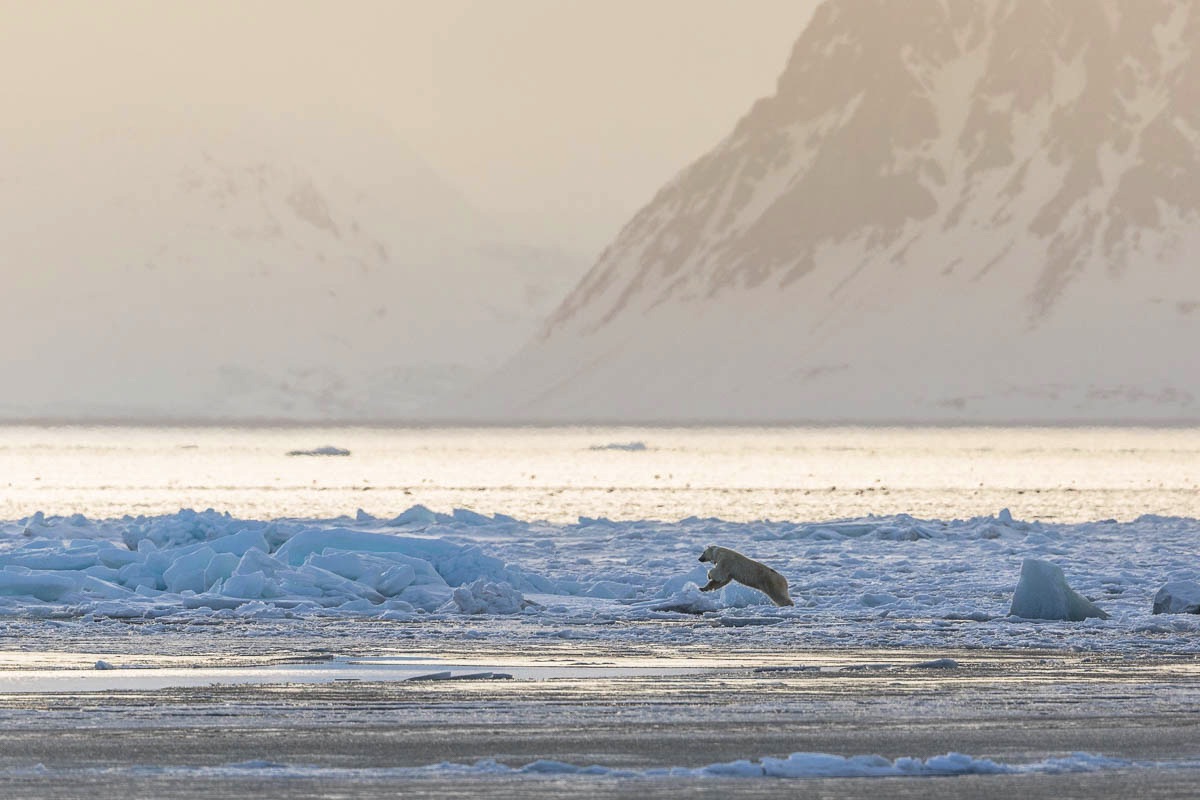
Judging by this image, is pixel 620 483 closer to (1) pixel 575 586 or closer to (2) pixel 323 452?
(1) pixel 575 586

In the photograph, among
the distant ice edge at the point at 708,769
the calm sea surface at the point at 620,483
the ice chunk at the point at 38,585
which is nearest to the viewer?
the distant ice edge at the point at 708,769

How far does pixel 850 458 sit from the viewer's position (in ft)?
468

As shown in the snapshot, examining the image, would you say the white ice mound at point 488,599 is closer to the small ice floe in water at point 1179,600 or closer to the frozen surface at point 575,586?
the frozen surface at point 575,586

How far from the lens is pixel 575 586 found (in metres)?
28.7

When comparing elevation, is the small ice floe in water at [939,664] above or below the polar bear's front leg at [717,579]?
below

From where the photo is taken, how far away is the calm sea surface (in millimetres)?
63281

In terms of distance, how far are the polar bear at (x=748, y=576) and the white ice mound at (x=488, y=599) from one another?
248 centimetres

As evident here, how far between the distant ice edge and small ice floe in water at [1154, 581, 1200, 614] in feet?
37.5

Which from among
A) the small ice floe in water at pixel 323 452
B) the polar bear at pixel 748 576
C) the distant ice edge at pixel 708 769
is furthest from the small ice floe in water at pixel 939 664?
the small ice floe in water at pixel 323 452

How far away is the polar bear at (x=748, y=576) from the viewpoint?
26.7m

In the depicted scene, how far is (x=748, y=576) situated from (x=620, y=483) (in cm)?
6349

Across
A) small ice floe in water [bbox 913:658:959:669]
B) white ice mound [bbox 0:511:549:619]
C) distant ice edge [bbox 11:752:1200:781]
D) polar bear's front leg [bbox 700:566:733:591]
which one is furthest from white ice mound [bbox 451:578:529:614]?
distant ice edge [bbox 11:752:1200:781]

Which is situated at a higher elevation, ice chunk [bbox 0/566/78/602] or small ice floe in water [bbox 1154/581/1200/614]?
small ice floe in water [bbox 1154/581/1200/614]

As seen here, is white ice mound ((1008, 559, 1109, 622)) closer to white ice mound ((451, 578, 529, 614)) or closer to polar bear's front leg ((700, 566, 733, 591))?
polar bear's front leg ((700, 566, 733, 591))
